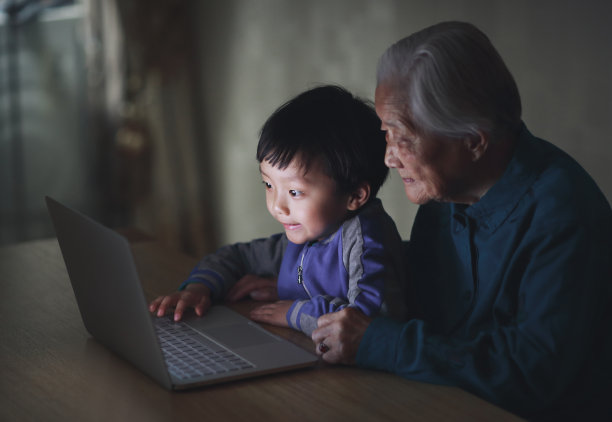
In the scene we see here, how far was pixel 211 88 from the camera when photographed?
12.8 ft

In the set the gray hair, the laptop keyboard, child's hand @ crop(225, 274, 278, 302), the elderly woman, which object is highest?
the gray hair

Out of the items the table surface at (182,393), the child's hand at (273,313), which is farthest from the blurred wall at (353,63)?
the table surface at (182,393)

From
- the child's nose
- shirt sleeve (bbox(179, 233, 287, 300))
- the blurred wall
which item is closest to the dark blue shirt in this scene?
the child's nose

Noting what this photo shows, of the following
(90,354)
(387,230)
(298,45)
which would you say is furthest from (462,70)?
(298,45)

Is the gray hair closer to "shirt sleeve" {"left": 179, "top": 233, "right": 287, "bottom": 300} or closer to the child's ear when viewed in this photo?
the child's ear

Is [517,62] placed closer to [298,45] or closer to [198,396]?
[298,45]

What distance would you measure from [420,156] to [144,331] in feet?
1.67

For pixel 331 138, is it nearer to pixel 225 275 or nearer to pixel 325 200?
pixel 325 200

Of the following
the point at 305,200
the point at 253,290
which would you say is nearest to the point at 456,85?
the point at 305,200

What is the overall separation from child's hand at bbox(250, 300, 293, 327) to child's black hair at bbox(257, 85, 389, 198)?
0.24m

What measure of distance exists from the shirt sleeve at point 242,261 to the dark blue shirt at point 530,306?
0.46 meters

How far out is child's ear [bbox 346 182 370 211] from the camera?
1403 millimetres

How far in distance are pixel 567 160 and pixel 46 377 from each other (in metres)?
0.88

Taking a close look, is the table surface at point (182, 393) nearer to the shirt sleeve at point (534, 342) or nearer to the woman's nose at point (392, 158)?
the shirt sleeve at point (534, 342)
